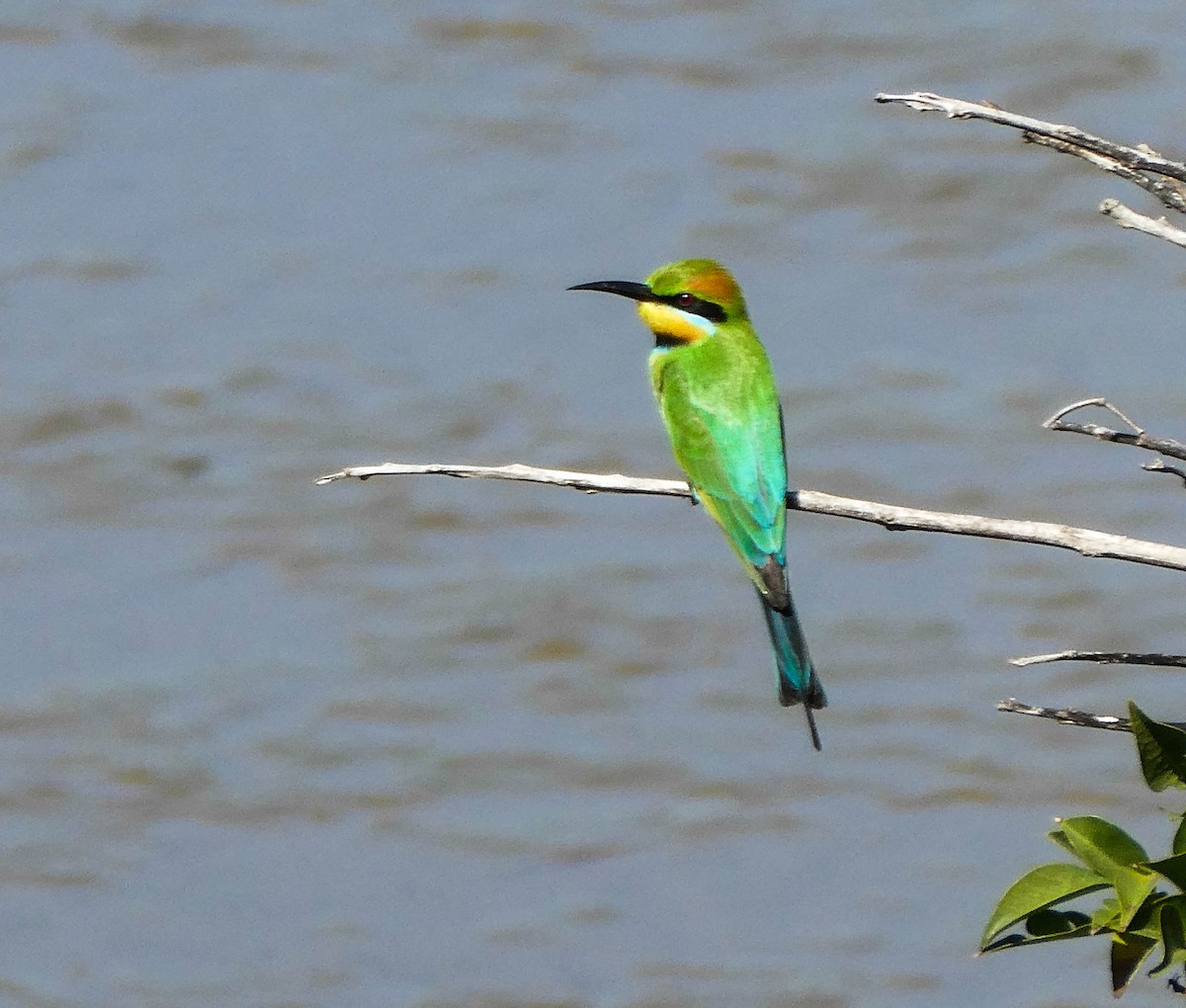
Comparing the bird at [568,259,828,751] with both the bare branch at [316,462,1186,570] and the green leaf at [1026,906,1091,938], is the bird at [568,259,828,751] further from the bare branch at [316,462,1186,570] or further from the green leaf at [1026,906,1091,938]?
the green leaf at [1026,906,1091,938]

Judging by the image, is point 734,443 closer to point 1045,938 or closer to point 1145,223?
point 1145,223

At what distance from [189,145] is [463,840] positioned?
314cm

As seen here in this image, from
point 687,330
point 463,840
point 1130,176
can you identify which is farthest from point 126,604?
point 1130,176

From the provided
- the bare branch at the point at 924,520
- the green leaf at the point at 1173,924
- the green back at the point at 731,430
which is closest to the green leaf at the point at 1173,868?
the green leaf at the point at 1173,924

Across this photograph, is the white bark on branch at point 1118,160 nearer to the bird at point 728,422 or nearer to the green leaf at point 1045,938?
the green leaf at point 1045,938

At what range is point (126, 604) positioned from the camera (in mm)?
5930

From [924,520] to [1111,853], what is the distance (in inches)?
20.5

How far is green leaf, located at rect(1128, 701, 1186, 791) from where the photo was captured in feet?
6.08

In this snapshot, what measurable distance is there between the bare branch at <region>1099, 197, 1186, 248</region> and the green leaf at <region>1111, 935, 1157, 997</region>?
0.65 metres

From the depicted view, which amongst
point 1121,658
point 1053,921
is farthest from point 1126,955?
point 1121,658

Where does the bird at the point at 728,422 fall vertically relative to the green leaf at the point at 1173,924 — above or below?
below

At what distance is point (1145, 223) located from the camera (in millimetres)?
2176

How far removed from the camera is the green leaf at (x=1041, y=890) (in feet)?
6.01

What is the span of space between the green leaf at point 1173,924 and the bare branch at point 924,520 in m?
0.34
